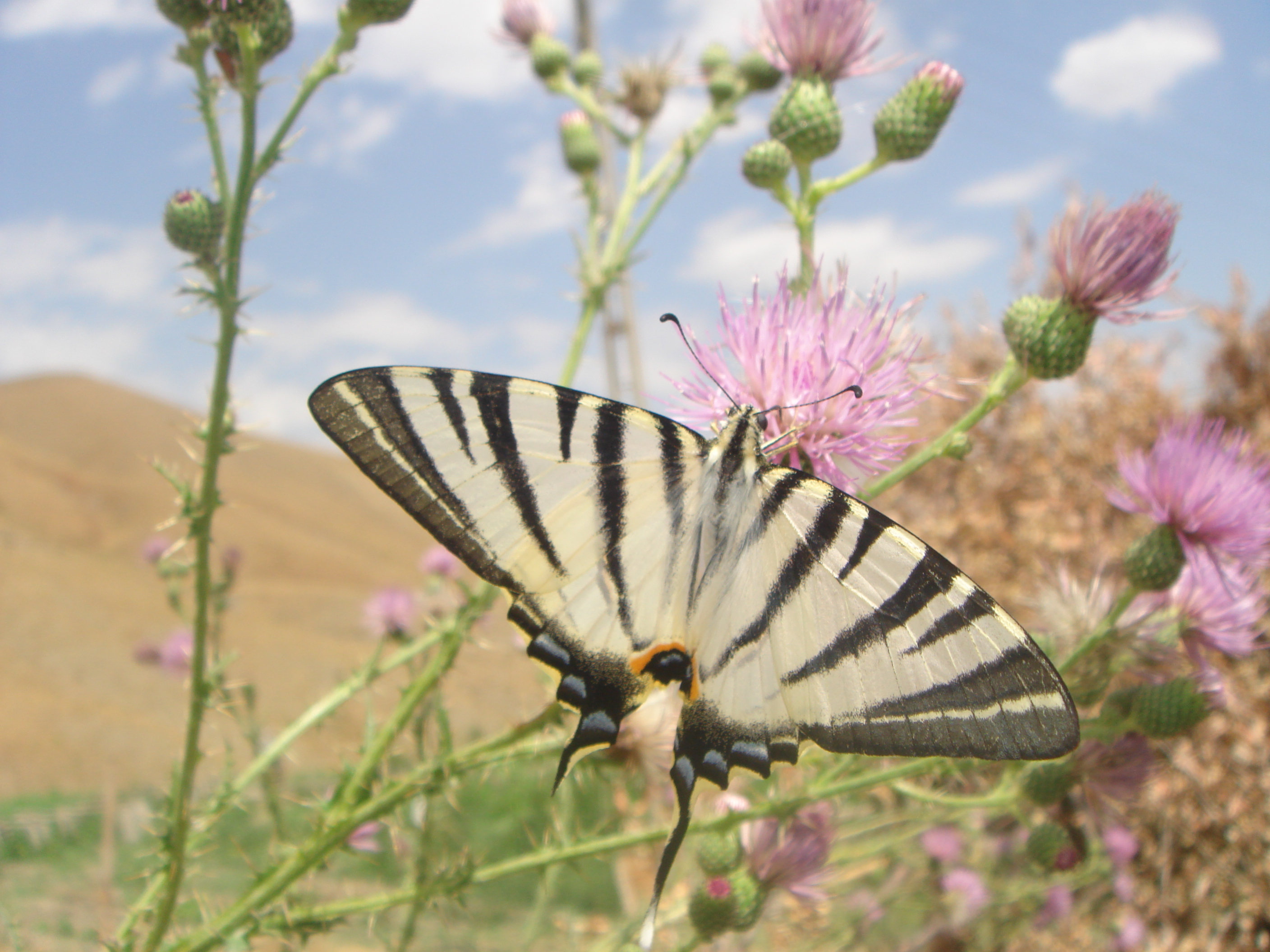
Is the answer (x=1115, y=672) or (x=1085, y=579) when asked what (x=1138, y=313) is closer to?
(x=1115, y=672)

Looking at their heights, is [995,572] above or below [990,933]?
above

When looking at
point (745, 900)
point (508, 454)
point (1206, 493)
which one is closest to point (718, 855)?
point (745, 900)

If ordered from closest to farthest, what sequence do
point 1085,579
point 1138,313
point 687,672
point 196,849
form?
point 687,672
point 1138,313
point 196,849
point 1085,579

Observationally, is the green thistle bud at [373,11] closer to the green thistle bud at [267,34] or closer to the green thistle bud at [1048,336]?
the green thistle bud at [267,34]

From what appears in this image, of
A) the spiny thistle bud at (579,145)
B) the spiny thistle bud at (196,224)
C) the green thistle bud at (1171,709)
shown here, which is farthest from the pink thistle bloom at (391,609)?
the green thistle bud at (1171,709)

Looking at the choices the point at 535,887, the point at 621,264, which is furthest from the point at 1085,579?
the point at 535,887

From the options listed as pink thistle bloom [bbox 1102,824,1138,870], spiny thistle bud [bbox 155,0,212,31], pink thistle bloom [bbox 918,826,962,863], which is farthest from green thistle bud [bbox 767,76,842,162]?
pink thistle bloom [bbox 1102,824,1138,870]
